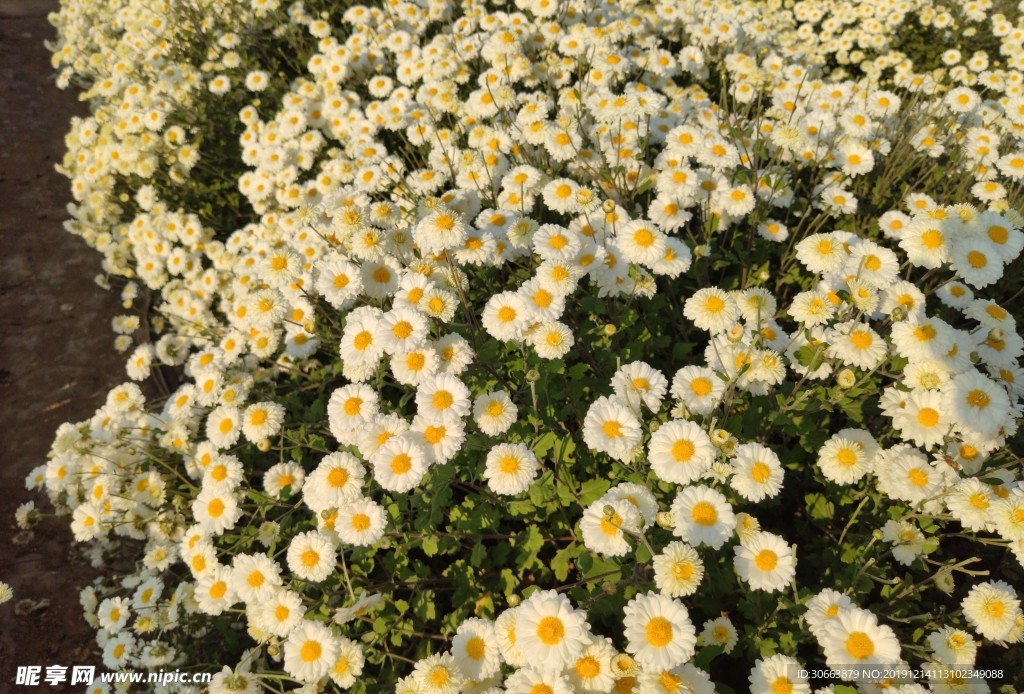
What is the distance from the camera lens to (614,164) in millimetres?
3891

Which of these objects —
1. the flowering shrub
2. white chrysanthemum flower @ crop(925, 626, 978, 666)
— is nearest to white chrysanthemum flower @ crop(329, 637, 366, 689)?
the flowering shrub

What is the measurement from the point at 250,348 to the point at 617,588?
3245mm

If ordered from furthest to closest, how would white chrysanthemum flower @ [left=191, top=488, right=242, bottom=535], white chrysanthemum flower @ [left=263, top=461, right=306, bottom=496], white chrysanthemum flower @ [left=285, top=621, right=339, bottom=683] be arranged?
white chrysanthemum flower @ [left=263, top=461, right=306, bottom=496] → white chrysanthemum flower @ [left=191, top=488, right=242, bottom=535] → white chrysanthemum flower @ [left=285, top=621, right=339, bottom=683]

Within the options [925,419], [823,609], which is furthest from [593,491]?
[925,419]

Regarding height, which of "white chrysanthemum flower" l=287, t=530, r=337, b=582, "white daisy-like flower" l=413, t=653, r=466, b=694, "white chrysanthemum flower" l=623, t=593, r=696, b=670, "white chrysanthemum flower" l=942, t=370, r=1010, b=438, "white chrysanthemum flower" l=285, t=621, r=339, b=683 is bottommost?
"white chrysanthemum flower" l=285, t=621, r=339, b=683

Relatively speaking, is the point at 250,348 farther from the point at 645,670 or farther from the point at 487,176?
the point at 645,670

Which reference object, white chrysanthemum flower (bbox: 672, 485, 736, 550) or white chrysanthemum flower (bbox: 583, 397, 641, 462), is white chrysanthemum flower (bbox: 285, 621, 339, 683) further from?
white chrysanthemum flower (bbox: 672, 485, 736, 550)

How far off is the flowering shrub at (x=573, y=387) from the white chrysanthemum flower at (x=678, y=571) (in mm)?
13

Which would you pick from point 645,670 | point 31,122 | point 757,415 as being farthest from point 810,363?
point 31,122

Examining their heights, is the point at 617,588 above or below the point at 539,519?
above

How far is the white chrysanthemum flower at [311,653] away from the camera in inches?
97.7

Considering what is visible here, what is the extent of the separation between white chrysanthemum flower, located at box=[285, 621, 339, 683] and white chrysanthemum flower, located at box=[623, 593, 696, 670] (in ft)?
4.52

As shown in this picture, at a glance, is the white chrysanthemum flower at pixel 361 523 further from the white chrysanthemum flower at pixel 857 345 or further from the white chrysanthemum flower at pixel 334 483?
the white chrysanthemum flower at pixel 857 345

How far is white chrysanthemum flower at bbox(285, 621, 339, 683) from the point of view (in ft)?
8.14
